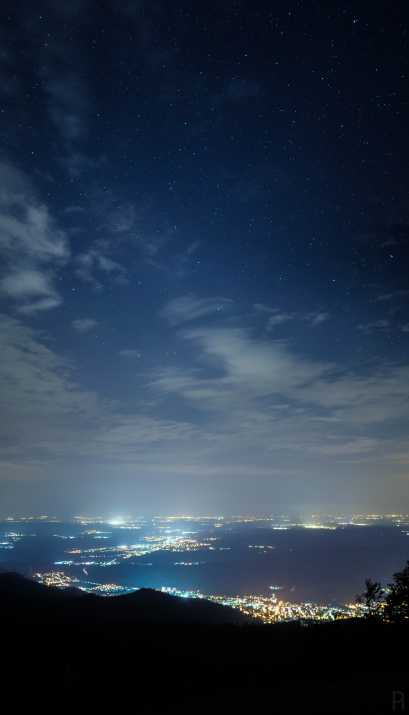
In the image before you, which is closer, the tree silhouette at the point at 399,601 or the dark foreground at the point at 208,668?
the dark foreground at the point at 208,668

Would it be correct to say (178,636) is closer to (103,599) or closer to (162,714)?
(162,714)

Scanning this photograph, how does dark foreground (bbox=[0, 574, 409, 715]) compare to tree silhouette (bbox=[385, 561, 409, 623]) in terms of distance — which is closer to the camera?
dark foreground (bbox=[0, 574, 409, 715])

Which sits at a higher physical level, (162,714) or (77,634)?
Result: (162,714)

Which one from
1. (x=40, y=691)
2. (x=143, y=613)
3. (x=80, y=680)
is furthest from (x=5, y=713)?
(x=143, y=613)

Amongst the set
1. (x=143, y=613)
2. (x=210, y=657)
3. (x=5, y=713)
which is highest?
(x=5, y=713)

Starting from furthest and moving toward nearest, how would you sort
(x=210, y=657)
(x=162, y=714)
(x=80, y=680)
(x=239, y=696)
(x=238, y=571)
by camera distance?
(x=238, y=571)
(x=210, y=657)
(x=80, y=680)
(x=239, y=696)
(x=162, y=714)

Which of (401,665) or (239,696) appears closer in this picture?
(239,696)

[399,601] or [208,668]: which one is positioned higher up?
[208,668]

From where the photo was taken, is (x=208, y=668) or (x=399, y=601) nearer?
(x=208, y=668)
